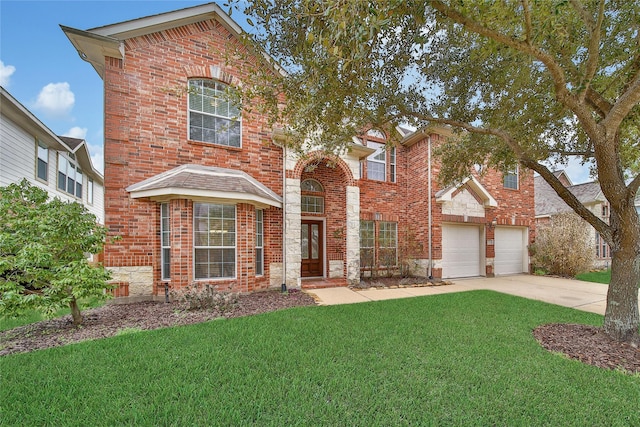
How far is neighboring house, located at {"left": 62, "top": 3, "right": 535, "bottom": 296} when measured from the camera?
22.5ft

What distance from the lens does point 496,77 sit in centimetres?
534

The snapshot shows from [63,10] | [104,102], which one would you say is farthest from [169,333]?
[63,10]

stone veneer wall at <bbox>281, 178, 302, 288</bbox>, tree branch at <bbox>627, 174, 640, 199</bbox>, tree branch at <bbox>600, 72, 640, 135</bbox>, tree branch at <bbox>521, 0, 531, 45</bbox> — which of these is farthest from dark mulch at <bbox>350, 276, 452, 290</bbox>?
tree branch at <bbox>521, 0, 531, 45</bbox>

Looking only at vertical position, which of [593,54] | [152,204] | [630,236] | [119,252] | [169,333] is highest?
[593,54]

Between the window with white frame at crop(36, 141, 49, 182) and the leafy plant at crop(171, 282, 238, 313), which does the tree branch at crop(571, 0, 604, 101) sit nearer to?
the leafy plant at crop(171, 282, 238, 313)

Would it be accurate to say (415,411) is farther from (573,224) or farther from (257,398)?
(573,224)

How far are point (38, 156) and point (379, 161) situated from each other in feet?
44.9

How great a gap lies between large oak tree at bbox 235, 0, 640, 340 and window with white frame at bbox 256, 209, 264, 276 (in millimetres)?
3586

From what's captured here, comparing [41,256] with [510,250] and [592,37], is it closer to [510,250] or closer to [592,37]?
[592,37]

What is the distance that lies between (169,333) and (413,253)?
9533 mm

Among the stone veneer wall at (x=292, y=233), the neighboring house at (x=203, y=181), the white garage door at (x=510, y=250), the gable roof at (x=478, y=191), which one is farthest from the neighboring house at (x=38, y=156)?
the white garage door at (x=510, y=250)

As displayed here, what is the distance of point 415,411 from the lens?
265cm

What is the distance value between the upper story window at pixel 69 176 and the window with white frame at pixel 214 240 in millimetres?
9973

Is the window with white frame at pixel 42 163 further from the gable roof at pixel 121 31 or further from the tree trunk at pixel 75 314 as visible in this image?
A: the tree trunk at pixel 75 314
